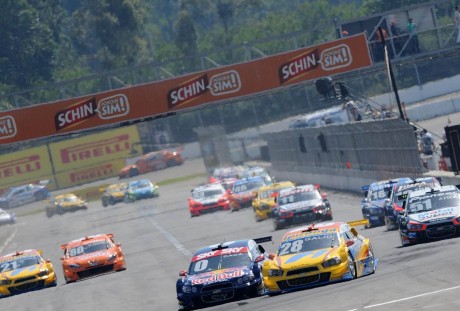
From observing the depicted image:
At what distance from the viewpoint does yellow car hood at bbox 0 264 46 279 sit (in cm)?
3175

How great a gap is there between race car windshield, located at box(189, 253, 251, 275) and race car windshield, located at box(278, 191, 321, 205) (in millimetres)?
15986

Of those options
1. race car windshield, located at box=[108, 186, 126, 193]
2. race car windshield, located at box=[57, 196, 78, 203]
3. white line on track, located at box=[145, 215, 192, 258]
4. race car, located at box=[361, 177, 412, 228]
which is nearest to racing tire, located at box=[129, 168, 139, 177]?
race car windshield, located at box=[108, 186, 126, 193]

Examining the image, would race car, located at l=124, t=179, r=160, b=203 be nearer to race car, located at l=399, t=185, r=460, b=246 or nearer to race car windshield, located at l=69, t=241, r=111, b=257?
race car windshield, located at l=69, t=241, r=111, b=257

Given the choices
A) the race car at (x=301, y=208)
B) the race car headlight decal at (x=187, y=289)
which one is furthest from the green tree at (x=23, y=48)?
the race car headlight decal at (x=187, y=289)

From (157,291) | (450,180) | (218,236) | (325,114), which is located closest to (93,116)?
(218,236)

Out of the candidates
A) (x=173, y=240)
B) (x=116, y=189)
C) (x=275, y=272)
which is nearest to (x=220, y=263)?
(x=275, y=272)

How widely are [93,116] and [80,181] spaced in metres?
39.8

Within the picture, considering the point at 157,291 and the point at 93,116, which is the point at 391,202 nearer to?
the point at 157,291

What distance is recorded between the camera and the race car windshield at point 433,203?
26344 mm

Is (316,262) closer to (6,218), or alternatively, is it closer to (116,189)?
(6,218)

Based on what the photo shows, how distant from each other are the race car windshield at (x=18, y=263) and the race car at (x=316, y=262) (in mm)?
12161

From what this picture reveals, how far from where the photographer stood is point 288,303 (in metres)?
19.8

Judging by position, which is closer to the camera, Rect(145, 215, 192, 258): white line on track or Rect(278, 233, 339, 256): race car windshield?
Rect(278, 233, 339, 256): race car windshield

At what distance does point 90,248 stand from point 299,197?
8262mm
